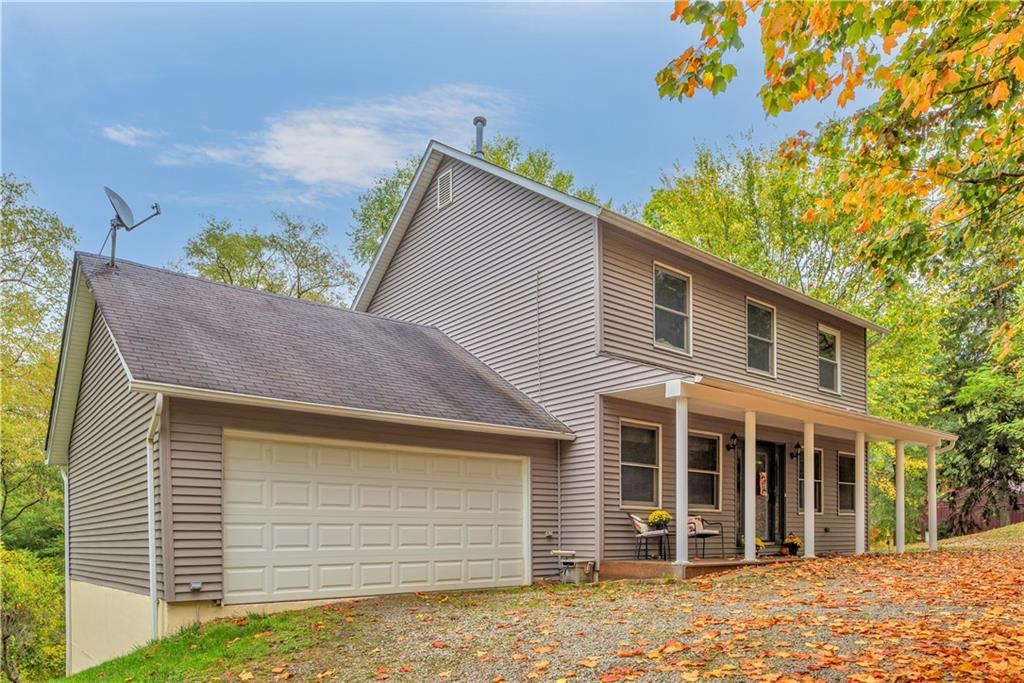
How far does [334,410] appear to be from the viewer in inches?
384

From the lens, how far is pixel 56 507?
22.7 meters

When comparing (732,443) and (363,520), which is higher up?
(732,443)

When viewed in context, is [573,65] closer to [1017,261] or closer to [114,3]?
[114,3]

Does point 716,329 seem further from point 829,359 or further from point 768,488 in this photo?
point 829,359

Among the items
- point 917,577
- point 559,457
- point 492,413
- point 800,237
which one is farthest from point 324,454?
point 800,237

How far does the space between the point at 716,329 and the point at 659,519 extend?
3.96 m

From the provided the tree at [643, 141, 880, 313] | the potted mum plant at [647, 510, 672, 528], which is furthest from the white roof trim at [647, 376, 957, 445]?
the tree at [643, 141, 880, 313]

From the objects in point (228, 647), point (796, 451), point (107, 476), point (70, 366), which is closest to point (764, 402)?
point (796, 451)

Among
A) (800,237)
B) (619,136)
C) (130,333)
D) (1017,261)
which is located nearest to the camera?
(1017,261)

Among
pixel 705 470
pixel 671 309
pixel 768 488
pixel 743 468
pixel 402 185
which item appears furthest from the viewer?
pixel 402 185

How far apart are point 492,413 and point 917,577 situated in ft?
19.4

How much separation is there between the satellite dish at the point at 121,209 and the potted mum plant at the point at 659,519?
28.2 ft

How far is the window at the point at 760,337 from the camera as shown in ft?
49.5

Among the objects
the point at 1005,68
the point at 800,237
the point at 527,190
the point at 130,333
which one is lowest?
the point at 130,333
